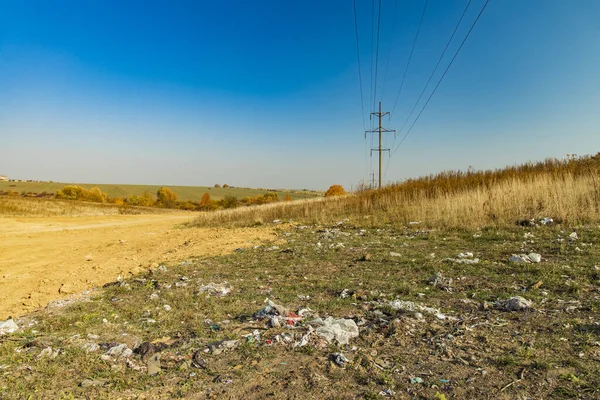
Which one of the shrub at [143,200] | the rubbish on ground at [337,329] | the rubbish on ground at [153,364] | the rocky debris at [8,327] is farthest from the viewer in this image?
the shrub at [143,200]

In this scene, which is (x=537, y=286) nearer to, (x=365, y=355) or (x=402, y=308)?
(x=402, y=308)

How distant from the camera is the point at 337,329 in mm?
2561

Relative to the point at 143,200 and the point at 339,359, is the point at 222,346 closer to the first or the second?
the point at 339,359

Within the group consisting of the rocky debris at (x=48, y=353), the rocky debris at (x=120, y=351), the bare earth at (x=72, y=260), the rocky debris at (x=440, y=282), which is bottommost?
the bare earth at (x=72, y=260)

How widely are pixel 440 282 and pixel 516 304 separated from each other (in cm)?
92

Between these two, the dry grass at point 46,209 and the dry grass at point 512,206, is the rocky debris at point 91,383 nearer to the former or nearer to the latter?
the dry grass at point 512,206

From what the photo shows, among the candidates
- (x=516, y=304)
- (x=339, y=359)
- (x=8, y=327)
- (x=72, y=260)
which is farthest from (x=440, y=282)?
(x=72, y=260)

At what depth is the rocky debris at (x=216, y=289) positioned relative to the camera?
12.4 ft

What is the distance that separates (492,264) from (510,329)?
2.17 m

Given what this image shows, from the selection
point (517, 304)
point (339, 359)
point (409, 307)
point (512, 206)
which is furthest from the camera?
point (512, 206)

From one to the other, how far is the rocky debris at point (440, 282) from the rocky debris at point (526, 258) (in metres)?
1.28

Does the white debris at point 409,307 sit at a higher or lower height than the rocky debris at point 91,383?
higher

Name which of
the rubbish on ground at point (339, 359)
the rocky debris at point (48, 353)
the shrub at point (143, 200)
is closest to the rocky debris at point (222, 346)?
the rubbish on ground at point (339, 359)

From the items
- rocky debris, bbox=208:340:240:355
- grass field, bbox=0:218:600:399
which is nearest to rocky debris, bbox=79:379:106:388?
grass field, bbox=0:218:600:399
